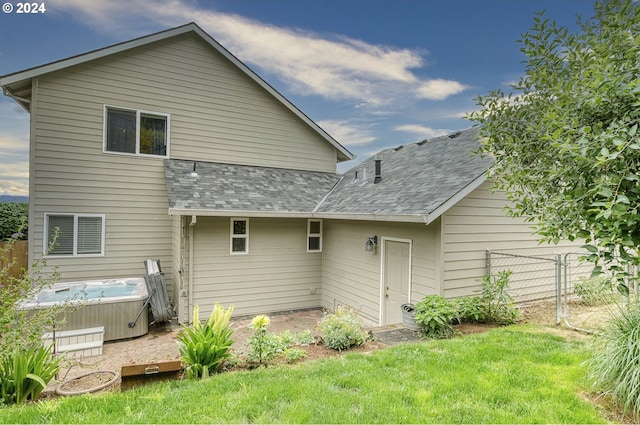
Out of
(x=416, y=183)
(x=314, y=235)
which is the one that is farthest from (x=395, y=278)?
(x=314, y=235)

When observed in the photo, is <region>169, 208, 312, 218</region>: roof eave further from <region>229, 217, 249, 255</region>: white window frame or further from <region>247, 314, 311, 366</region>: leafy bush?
<region>247, 314, 311, 366</region>: leafy bush

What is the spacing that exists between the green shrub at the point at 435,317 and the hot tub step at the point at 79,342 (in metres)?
6.06

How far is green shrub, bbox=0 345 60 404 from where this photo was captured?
3623 millimetres

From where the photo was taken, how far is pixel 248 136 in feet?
34.4

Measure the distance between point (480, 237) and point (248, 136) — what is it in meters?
7.31

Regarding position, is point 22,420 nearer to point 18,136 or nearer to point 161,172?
point 161,172

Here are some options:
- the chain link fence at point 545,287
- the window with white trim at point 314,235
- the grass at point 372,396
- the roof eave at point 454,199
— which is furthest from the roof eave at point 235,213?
the chain link fence at point 545,287

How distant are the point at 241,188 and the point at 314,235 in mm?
2515

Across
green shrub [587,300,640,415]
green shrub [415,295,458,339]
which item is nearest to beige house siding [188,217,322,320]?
green shrub [415,295,458,339]

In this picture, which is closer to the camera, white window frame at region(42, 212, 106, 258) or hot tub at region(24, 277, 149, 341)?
hot tub at region(24, 277, 149, 341)

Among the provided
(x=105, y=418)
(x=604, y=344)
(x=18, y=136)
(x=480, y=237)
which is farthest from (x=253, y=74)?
(x=604, y=344)

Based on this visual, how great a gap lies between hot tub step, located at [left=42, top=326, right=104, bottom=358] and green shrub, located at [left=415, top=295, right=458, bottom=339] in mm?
6064

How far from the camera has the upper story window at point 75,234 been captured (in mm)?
8227

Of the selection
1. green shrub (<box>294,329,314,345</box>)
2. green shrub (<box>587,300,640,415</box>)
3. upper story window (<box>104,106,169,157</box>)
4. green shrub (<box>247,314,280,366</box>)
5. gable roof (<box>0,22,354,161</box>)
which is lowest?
green shrub (<box>294,329,314,345</box>)
